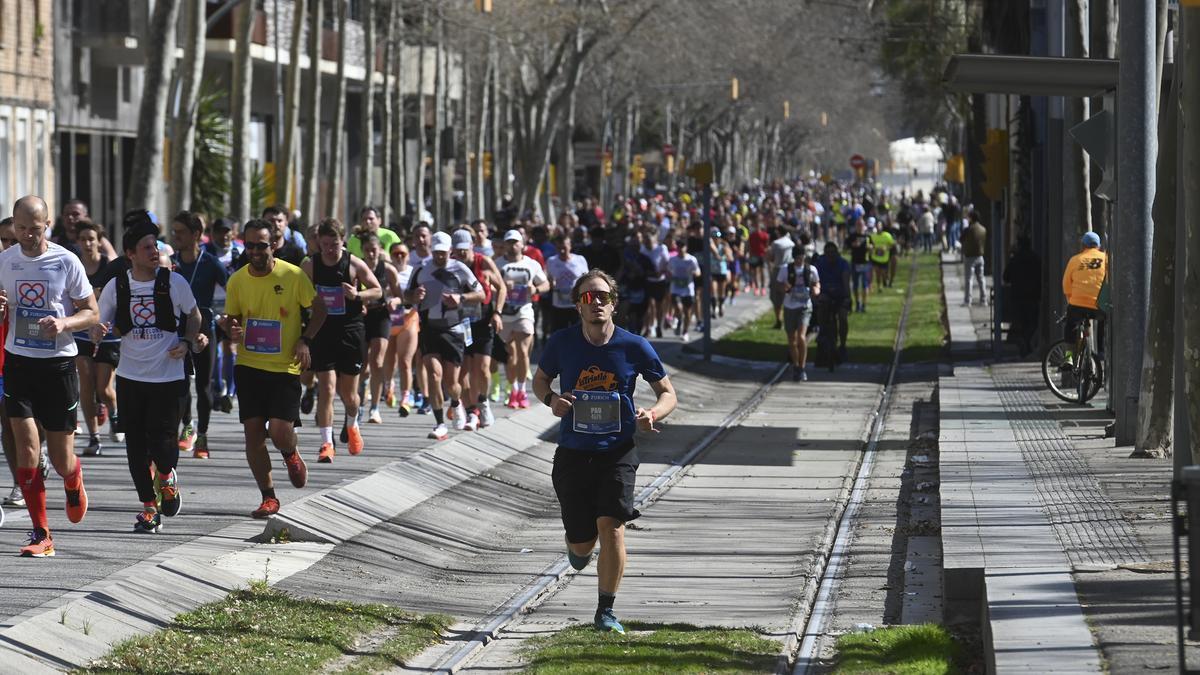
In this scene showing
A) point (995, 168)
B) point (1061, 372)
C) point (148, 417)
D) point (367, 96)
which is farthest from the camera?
point (367, 96)

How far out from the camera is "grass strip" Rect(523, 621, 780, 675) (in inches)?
387

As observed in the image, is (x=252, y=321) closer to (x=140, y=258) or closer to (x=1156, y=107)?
(x=140, y=258)

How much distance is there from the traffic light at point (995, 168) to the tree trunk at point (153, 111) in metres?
10.8

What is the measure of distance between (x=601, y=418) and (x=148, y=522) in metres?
3.69

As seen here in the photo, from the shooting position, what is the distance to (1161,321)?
16.9 m

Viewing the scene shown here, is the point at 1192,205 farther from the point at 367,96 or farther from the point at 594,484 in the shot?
the point at 367,96

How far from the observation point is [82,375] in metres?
17.0

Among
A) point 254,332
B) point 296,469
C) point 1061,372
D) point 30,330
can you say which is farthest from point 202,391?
point 1061,372

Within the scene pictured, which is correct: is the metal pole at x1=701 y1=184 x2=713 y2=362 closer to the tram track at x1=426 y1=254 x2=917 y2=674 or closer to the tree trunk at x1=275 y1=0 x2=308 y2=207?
the tree trunk at x1=275 y1=0 x2=308 y2=207

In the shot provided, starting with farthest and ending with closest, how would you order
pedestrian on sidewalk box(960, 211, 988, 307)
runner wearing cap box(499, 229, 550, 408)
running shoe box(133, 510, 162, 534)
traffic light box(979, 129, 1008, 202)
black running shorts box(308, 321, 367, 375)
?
1. pedestrian on sidewalk box(960, 211, 988, 307)
2. traffic light box(979, 129, 1008, 202)
3. runner wearing cap box(499, 229, 550, 408)
4. black running shorts box(308, 321, 367, 375)
5. running shoe box(133, 510, 162, 534)

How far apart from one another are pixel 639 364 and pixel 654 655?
1435 millimetres

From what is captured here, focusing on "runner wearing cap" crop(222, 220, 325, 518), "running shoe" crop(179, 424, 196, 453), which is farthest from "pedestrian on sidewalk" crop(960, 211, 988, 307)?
"runner wearing cap" crop(222, 220, 325, 518)

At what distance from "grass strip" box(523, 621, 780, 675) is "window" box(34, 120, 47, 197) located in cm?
3391

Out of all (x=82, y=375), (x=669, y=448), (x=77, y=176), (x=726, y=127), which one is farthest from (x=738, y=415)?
(x=726, y=127)
